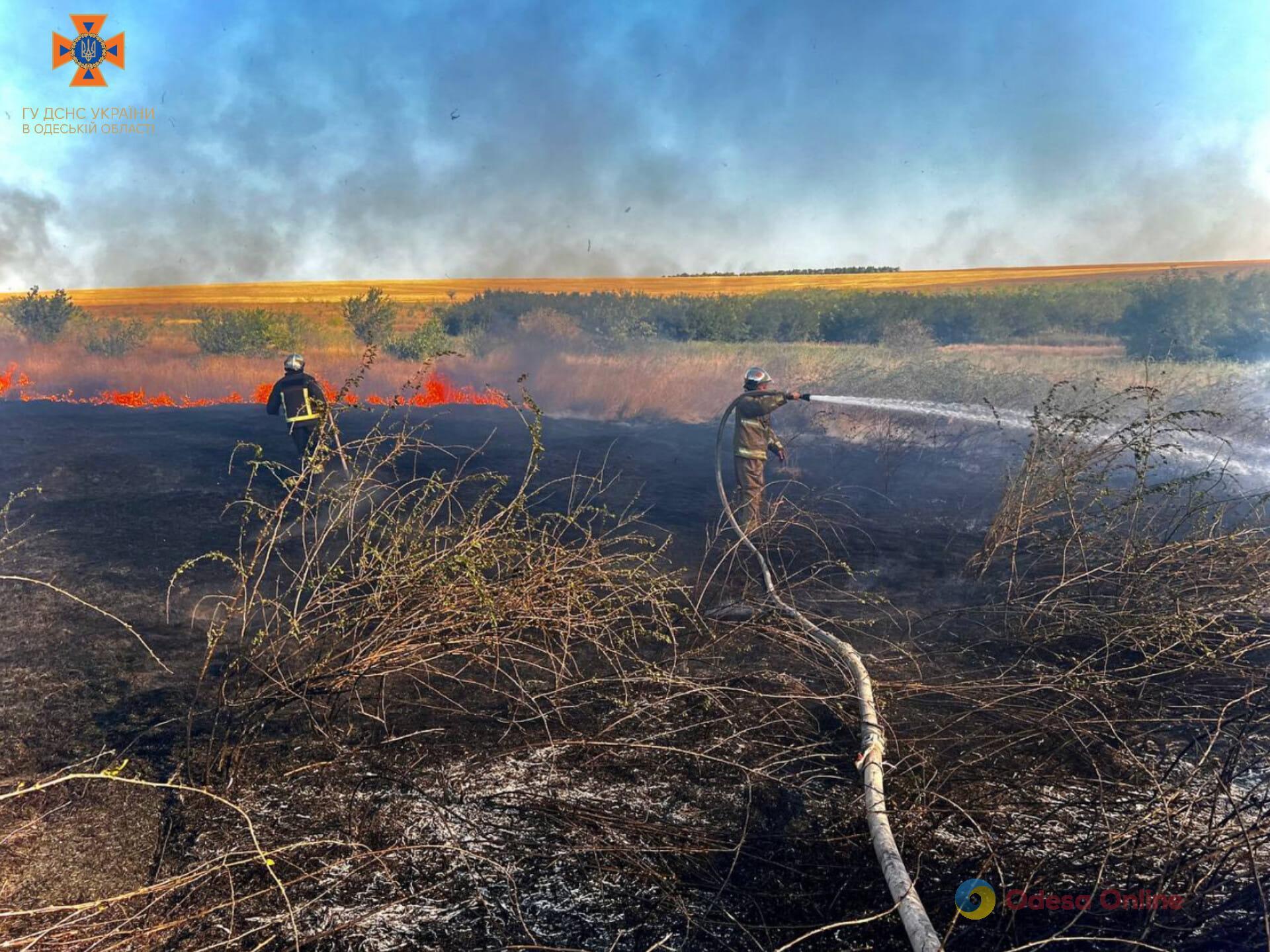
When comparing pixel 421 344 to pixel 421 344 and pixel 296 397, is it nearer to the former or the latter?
pixel 421 344

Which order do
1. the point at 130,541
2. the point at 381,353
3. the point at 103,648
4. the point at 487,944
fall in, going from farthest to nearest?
the point at 381,353 < the point at 130,541 < the point at 103,648 < the point at 487,944

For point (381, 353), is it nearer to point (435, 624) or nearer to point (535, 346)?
point (535, 346)

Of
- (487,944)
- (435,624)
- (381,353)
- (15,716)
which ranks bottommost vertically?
(487,944)

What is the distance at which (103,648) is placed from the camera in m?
5.12

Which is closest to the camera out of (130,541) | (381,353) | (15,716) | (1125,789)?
(1125,789)

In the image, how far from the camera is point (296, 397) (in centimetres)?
894

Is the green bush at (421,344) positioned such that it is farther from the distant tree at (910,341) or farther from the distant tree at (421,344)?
the distant tree at (910,341)

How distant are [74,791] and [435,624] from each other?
178 centimetres

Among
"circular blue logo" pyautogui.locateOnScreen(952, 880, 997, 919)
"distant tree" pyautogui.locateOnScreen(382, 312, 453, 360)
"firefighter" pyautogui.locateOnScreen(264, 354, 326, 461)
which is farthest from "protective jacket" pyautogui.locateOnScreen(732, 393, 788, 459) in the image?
"distant tree" pyautogui.locateOnScreen(382, 312, 453, 360)

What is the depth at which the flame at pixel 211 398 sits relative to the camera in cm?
1655

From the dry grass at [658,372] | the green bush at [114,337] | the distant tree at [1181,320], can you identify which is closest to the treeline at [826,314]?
the distant tree at [1181,320]

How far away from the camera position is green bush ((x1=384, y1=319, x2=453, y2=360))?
72.3ft

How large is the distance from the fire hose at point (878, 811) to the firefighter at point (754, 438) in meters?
3.05

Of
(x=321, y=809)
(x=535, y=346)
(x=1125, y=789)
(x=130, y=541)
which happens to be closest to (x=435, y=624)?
(x=321, y=809)
